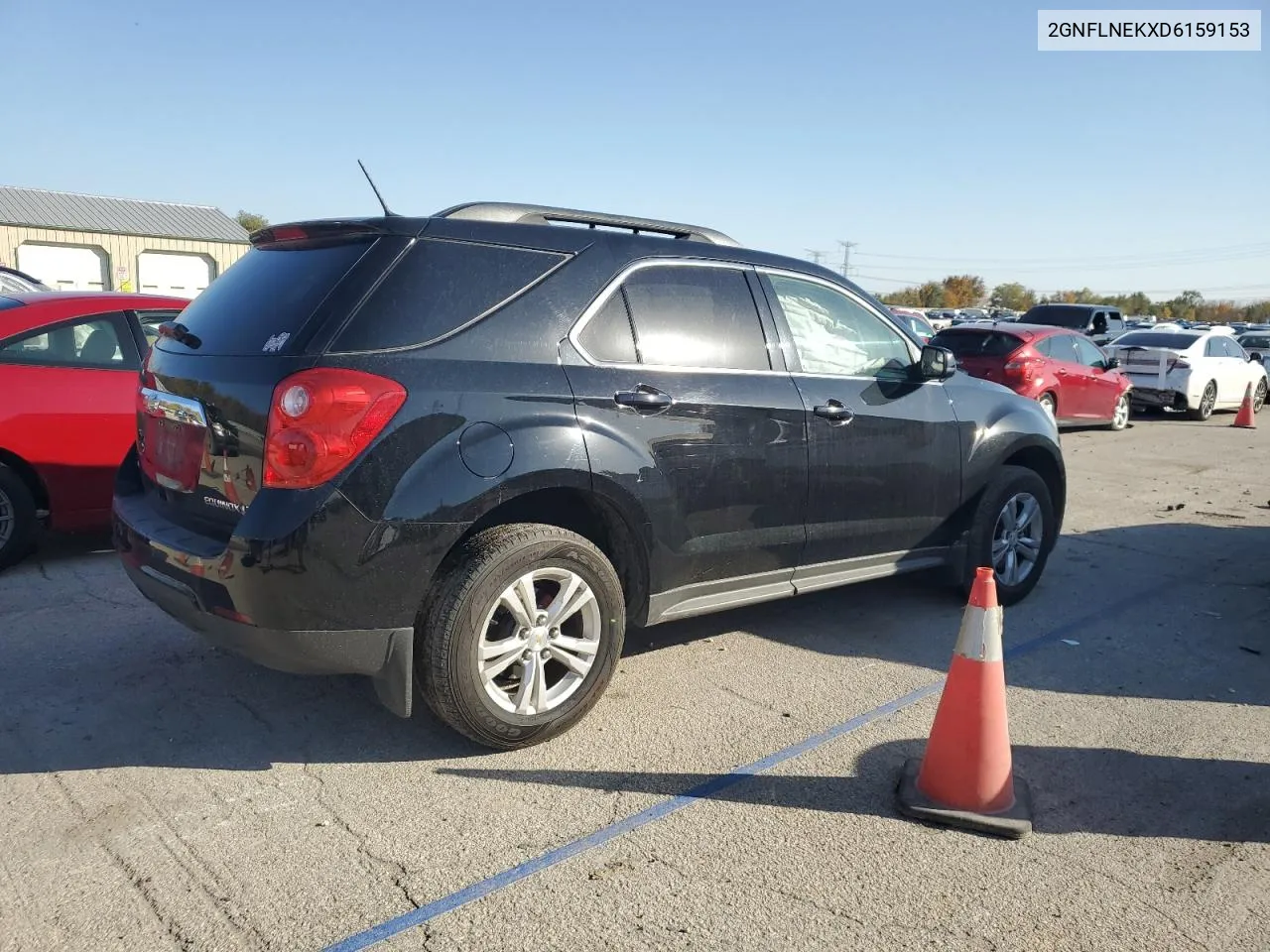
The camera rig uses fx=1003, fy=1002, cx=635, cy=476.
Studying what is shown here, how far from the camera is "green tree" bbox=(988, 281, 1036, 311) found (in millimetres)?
95875

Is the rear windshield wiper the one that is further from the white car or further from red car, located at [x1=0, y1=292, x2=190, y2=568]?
the white car

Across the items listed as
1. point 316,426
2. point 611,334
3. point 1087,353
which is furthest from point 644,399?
point 1087,353

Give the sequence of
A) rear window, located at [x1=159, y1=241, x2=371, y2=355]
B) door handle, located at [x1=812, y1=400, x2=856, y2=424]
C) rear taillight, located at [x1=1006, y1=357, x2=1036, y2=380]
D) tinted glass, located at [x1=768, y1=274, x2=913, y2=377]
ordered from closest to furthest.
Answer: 1. rear window, located at [x1=159, y1=241, x2=371, y2=355]
2. door handle, located at [x1=812, y1=400, x2=856, y2=424]
3. tinted glass, located at [x1=768, y1=274, x2=913, y2=377]
4. rear taillight, located at [x1=1006, y1=357, x2=1036, y2=380]

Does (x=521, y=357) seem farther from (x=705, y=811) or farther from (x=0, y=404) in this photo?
(x=0, y=404)

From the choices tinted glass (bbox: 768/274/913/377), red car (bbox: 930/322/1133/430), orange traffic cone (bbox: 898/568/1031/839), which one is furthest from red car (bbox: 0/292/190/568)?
red car (bbox: 930/322/1133/430)

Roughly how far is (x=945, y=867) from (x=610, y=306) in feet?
7.70

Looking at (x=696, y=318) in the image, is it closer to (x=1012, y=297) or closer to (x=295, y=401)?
(x=295, y=401)

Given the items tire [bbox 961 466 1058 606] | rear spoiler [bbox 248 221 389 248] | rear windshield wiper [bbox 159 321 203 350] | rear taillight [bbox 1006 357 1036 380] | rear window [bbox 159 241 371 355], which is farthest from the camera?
rear taillight [bbox 1006 357 1036 380]

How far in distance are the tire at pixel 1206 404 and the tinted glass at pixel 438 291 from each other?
56.3ft

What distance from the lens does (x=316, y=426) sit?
323 centimetres

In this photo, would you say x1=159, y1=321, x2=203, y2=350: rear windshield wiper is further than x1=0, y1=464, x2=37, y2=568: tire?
No

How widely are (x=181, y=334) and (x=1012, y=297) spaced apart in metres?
103

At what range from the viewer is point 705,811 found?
3342 mm

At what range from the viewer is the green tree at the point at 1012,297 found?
95.9m
